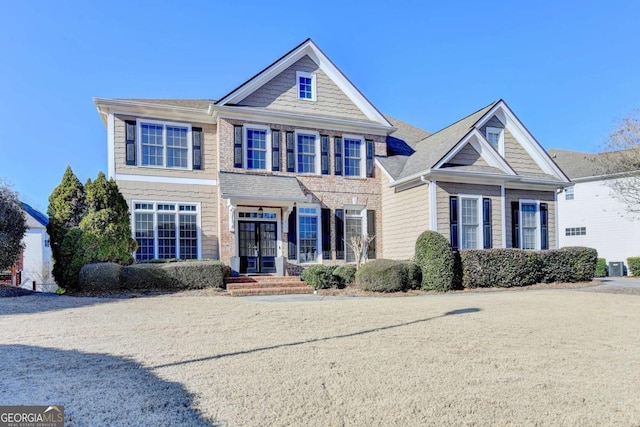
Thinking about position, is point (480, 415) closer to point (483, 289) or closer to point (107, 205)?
point (483, 289)

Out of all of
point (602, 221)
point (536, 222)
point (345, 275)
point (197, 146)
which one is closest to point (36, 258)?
point (197, 146)

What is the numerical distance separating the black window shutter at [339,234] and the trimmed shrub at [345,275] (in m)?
2.61

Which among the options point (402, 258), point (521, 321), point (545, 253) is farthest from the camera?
point (402, 258)

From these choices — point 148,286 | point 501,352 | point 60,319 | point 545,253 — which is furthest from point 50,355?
point 545,253

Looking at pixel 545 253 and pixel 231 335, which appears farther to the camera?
pixel 545 253

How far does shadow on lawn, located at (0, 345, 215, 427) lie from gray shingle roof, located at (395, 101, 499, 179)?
39.9 feet

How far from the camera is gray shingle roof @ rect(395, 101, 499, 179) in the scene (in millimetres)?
15406

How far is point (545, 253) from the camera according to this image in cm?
1509

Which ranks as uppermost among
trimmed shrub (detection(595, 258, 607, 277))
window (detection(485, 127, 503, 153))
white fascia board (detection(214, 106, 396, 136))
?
white fascia board (detection(214, 106, 396, 136))

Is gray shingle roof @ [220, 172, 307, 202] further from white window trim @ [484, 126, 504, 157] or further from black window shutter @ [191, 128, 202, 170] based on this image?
white window trim @ [484, 126, 504, 157]

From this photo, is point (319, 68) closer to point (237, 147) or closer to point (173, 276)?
point (237, 147)

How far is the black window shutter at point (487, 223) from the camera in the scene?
15.5 meters

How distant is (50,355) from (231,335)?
2.36 m

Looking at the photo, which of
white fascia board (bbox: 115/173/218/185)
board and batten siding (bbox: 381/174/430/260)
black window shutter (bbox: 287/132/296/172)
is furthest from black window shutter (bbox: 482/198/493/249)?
white fascia board (bbox: 115/173/218/185)
